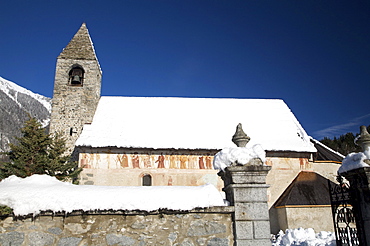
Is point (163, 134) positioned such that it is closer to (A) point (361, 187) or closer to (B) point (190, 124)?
(B) point (190, 124)

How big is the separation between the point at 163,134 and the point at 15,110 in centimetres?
11522

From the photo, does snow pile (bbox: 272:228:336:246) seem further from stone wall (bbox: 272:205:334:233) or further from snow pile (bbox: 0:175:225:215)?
snow pile (bbox: 0:175:225:215)

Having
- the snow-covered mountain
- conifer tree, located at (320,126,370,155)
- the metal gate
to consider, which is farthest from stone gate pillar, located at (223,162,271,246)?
the snow-covered mountain

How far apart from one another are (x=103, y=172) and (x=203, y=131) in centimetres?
553

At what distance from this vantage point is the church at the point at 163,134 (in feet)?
44.4

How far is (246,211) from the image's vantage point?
14.8 ft

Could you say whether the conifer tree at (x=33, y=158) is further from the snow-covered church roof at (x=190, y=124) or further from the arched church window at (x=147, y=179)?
the arched church window at (x=147, y=179)

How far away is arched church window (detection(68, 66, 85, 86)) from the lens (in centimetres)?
1694

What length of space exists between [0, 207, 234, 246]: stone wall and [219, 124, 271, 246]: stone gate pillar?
0.53 ft

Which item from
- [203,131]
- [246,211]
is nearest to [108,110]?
[203,131]

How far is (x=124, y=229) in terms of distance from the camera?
4297 millimetres

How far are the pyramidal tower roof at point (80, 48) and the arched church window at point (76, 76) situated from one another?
725 millimetres

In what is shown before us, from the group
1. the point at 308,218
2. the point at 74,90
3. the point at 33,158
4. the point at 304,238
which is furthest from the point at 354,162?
the point at 74,90

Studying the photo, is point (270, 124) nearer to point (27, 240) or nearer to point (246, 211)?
point (246, 211)
